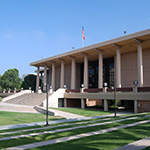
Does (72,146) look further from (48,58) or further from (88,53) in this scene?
(48,58)

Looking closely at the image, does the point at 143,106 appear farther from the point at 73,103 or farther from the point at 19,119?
the point at 73,103

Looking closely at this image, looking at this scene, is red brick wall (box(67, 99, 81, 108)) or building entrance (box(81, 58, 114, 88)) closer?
red brick wall (box(67, 99, 81, 108))

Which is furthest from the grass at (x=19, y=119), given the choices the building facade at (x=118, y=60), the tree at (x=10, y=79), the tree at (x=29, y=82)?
the tree at (x=10, y=79)

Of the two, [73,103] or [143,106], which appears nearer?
[143,106]

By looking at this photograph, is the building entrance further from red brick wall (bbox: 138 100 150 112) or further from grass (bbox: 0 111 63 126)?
grass (bbox: 0 111 63 126)

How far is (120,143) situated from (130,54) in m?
32.2

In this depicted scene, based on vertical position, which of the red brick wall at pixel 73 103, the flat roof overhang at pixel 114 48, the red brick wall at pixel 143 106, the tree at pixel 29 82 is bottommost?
the red brick wall at pixel 73 103

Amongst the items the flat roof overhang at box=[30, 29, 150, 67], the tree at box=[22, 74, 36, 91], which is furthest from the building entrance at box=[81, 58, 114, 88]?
the tree at box=[22, 74, 36, 91]

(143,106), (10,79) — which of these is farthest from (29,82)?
(143,106)

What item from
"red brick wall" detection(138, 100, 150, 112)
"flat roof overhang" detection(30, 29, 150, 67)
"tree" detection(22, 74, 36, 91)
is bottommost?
"red brick wall" detection(138, 100, 150, 112)

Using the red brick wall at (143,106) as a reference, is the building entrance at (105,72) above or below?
above

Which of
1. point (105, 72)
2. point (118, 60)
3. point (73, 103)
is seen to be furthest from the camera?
point (105, 72)

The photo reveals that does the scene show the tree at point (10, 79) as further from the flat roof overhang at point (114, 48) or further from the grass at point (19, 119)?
the grass at point (19, 119)

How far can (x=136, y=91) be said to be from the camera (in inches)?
992
